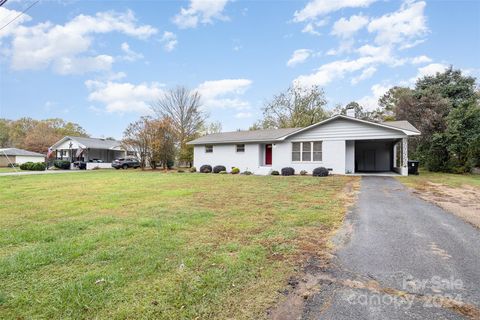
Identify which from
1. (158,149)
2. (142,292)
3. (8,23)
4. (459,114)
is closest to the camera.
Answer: (142,292)

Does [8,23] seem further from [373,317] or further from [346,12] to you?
[346,12]

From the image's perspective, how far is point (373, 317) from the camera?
229 centimetres

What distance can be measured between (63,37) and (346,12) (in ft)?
54.6

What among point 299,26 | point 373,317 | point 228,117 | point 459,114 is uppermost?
point 299,26

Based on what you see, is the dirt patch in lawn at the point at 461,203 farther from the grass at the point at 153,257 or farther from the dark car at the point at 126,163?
the dark car at the point at 126,163

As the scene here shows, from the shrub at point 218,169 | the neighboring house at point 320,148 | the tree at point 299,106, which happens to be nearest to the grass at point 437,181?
the neighboring house at point 320,148

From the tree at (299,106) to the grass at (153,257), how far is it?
85.5ft

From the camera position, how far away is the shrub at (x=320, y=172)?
16.5 meters

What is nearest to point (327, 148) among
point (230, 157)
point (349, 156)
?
point (349, 156)

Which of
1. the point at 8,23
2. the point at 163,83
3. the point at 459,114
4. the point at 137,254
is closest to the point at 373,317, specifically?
the point at 137,254

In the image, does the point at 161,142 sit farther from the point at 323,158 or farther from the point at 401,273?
the point at 401,273

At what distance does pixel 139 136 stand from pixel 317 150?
17.9 metres

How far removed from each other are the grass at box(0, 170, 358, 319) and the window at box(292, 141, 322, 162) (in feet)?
36.8

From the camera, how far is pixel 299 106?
105ft
